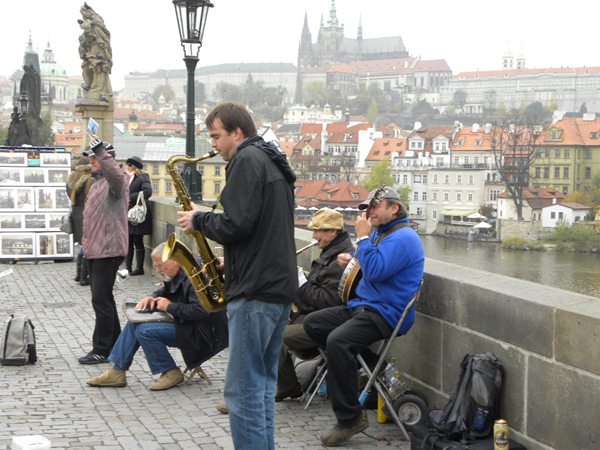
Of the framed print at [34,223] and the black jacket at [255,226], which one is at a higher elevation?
the black jacket at [255,226]

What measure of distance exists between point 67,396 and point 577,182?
243 ft

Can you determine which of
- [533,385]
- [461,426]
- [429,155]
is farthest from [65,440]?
[429,155]

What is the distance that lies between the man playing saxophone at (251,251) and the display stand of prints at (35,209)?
1007 centimetres

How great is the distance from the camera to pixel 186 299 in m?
6.29

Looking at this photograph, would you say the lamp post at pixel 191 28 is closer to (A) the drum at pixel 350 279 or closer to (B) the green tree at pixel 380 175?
(A) the drum at pixel 350 279

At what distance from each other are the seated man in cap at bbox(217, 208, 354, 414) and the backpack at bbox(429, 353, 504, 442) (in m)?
1.20

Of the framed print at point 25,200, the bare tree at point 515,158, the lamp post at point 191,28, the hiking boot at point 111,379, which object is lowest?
the bare tree at point 515,158

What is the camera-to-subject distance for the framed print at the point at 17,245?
1384 cm

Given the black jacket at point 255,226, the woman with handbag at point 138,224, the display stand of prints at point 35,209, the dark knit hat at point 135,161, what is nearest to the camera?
the black jacket at point 255,226

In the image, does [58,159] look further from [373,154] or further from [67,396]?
[373,154]

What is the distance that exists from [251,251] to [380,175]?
97620mm

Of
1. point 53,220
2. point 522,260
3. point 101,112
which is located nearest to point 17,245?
point 53,220

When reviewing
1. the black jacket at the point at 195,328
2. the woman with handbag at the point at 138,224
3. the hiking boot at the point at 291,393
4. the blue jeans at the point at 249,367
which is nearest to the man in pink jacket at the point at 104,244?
the black jacket at the point at 195,328

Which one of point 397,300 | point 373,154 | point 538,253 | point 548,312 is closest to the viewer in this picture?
point 548,312
